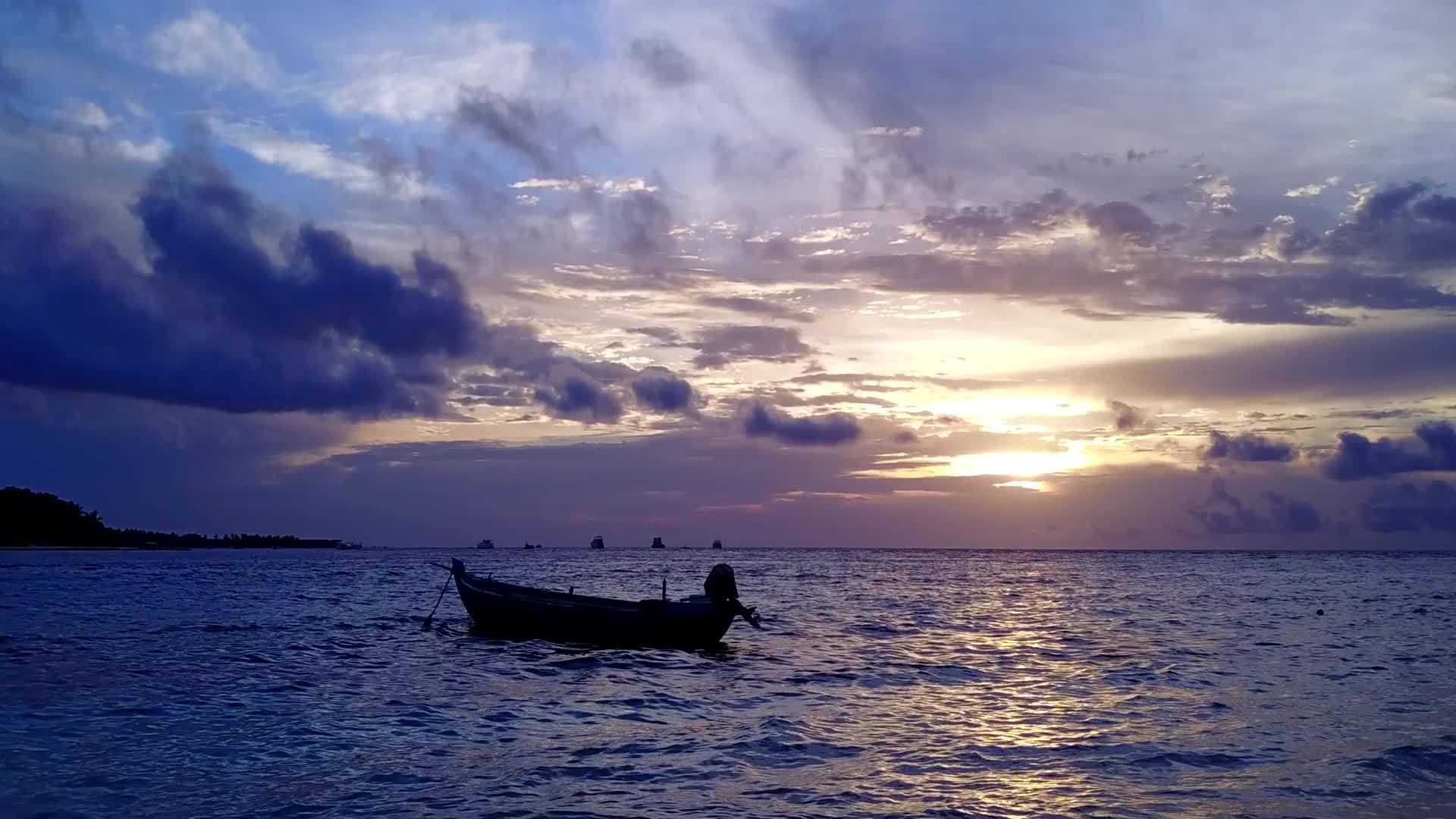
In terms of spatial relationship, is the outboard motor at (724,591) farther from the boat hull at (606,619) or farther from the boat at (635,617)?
the boat hull at (606,619)

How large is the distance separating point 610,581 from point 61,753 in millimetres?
79091

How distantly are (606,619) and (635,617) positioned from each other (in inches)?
46.0

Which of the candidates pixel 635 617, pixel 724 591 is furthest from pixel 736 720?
pixel 635 617

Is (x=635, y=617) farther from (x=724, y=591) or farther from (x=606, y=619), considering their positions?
(x=724, y=591)

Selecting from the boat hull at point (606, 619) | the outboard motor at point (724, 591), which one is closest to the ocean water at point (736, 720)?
the boat hull at point (606, 619)

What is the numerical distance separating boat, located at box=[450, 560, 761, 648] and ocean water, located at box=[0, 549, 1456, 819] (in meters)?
0.86

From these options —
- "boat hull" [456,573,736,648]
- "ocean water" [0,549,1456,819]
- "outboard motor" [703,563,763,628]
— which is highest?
"outboard motor" [703,563,763,628]

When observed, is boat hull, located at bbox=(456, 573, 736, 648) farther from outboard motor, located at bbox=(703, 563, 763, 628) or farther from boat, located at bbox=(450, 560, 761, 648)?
outboard motor, located at bbox=(703, 563, 763, 628)

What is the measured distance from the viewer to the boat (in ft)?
120

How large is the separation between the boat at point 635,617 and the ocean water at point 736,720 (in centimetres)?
86

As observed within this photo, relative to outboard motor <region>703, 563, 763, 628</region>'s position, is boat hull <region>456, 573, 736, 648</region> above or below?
below

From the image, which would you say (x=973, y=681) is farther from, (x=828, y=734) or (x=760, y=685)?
(x=828, y=734)

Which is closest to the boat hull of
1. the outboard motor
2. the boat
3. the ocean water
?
the boat

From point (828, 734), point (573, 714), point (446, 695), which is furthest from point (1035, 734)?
point (446, 695)
